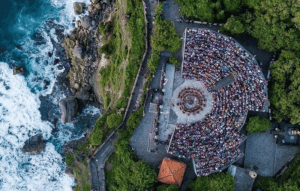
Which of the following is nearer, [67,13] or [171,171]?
[171,171]

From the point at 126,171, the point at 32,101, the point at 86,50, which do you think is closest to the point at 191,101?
the point at 126,171

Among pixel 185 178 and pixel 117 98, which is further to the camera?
pixel 117 98

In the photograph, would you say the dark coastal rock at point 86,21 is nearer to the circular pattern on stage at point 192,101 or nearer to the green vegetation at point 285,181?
the circular pattern on stage at point 192,101

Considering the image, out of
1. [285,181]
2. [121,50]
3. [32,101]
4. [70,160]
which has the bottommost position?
[70,160]

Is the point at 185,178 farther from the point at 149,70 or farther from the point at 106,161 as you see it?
the point at 149,70

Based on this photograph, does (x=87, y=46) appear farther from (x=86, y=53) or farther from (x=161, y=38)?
(x=161, y=38)

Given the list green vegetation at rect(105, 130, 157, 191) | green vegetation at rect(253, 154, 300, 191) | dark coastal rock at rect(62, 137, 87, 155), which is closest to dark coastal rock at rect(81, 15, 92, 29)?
dark coastal rock at rect(62, 137, 87, 155)

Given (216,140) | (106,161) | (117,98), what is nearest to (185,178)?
(216,140)

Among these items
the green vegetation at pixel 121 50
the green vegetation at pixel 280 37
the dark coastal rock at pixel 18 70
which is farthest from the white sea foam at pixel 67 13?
the green vegetation at pixel 280 37
